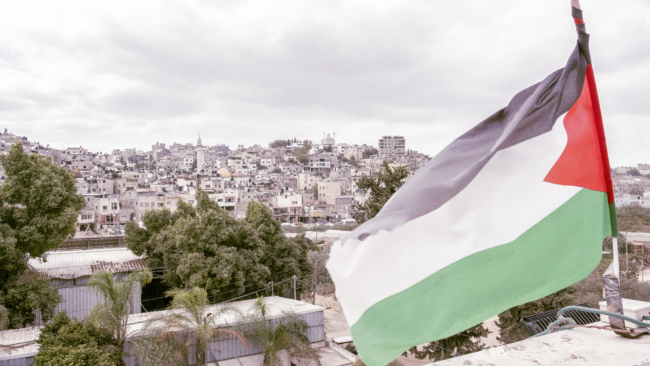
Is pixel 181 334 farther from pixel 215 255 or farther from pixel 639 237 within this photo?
pixel 639 237

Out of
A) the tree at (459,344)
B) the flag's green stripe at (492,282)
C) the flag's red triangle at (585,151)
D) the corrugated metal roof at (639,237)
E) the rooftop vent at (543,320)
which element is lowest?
the tree at (459,344)

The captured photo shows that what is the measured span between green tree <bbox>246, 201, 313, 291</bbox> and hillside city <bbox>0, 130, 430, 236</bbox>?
4742 millimetres

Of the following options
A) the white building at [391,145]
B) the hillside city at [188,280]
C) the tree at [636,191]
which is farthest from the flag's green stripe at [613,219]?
the white building at [391,145]

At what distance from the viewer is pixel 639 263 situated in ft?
88.9

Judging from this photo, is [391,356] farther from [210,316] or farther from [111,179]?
[111,179]

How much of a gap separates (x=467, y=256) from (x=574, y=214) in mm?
629

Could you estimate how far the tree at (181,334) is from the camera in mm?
9578

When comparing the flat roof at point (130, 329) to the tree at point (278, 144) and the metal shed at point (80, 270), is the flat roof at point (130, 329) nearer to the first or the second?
the metal shed at point (80, 270)

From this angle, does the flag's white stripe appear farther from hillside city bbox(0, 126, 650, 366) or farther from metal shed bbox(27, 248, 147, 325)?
metal shed bbox(27, 248, 147, 325)

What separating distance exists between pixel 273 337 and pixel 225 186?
50.2 metres

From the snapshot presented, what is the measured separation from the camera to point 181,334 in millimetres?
10430

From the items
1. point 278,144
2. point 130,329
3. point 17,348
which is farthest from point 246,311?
point 278,144

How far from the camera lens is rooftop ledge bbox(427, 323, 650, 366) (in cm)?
224

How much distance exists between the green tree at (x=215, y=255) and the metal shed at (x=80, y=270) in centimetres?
145
